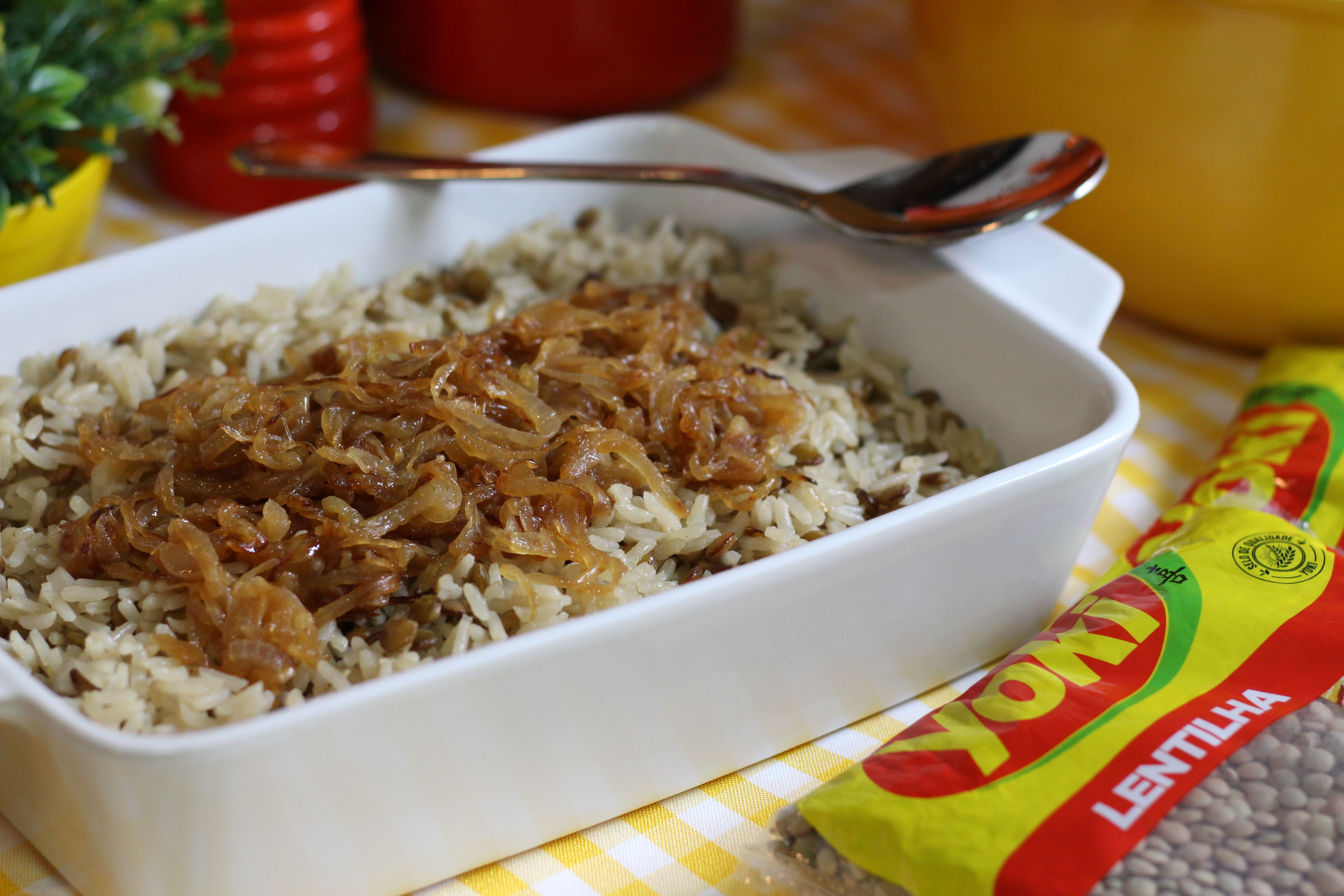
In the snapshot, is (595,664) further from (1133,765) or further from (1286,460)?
(1286,460)

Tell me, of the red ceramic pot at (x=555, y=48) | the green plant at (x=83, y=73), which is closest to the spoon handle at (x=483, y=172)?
the green plant at (x=83, y=73)

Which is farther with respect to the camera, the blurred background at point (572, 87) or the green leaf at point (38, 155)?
the blurred background at point (572, 87)

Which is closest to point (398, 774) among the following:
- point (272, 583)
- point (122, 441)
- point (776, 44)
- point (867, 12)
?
point (272, 583)

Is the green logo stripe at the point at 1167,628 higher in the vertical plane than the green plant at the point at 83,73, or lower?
lower

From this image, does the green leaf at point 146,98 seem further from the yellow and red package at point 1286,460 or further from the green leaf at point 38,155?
the yellow and red package at point 1286,460

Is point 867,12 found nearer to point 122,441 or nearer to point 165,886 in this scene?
point 122,441

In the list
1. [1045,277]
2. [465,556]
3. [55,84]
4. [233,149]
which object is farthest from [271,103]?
[1045,277]
